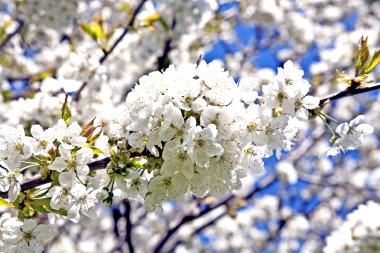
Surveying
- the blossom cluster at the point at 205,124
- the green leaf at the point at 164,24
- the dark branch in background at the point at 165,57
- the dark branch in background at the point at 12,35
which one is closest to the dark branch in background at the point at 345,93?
the blossom cluster at the point at 205,124

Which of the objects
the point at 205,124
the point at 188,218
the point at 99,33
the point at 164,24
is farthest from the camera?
the point at 164,24

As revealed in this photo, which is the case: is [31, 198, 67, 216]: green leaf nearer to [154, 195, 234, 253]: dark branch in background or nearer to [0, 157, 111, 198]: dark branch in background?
[0, 157, 111, 198]: dark branch in background

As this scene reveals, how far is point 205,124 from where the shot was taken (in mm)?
1493

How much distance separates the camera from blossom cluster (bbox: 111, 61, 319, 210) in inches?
58.3

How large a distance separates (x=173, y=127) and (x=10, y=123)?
6.83 feet

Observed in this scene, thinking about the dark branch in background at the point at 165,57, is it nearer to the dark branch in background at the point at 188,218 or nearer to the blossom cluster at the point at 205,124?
the dark branch in background at the point at 188,218

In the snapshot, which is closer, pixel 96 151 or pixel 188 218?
pixel 96 151

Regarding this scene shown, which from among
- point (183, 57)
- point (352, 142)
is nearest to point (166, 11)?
point (183, 57)

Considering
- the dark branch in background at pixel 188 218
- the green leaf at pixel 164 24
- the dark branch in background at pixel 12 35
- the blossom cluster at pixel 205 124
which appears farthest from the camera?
the green leaf at pixel 164 24

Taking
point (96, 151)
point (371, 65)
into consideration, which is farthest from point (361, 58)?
point (96, 151)

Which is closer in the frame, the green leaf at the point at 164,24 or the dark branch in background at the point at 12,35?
the dark branch in background at the point at 12,35

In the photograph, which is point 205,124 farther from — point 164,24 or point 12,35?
point 12,35

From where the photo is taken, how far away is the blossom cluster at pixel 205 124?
148cm

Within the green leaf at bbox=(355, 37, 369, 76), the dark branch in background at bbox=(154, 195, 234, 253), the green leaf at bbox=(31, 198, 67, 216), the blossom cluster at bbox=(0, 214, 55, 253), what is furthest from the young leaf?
the dark branch in background at bbox=(154, 195, 234, 253)
